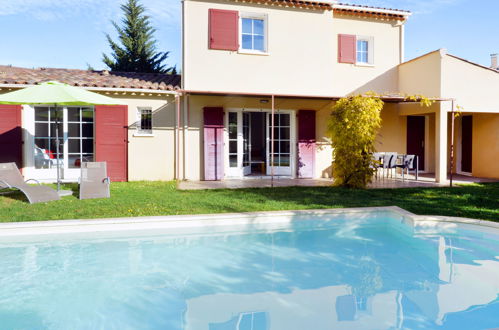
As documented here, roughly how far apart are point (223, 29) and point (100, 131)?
5272 millimetres

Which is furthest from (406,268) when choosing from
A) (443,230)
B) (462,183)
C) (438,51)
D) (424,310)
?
(438,51)

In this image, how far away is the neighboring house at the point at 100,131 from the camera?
1173 centimetres

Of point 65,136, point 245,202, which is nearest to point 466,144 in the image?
point 245,202

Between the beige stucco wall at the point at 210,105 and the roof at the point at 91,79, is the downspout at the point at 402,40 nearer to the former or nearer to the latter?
the beige stucco wall at the point at 210,105

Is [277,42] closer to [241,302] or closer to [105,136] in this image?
[105,136]

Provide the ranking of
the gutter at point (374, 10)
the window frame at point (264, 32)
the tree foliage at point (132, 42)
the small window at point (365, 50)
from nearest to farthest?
1. the window frame at point (264, 32)
2. the gutter at point (374, 10)
3. the small window at point (365, 50)
4. the tree foliage at point (132, 42)

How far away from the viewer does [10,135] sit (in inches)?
458

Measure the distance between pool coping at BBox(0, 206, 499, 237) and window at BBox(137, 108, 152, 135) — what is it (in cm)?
659

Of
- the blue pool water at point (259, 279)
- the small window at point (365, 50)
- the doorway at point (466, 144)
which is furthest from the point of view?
the doorway at point (466, 144)

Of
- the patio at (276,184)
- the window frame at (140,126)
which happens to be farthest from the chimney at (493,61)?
the window frame at (140,126)

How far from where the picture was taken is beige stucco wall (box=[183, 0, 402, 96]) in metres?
12.7

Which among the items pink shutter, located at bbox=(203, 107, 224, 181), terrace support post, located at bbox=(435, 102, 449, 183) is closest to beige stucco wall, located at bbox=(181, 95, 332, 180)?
pink shutter, located at bbox=(203, 107, 224, 181)

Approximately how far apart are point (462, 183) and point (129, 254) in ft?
36.4

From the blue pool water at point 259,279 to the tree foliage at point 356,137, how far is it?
4.01 m
